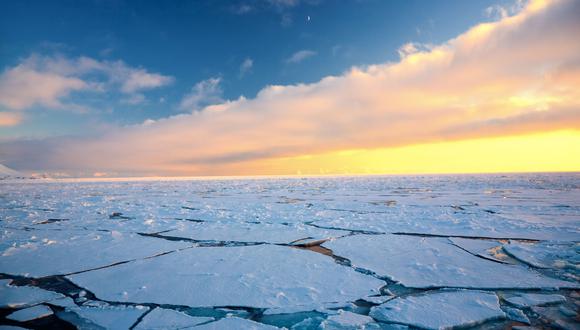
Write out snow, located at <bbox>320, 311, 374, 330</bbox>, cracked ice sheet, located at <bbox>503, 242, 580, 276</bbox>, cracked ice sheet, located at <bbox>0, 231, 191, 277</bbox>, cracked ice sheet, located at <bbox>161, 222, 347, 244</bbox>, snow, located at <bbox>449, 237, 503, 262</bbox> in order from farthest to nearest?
cracked ice sheet, located at <bbox>161, 222, 347, 244</bbox> → snow, located at <bbox>449, 237, 503, 262</bbox> → cracked ice sheet, located at <bbox>0, 231, 191, 277</bbox> → cracked ice sheet, located at <bbox>503, 242, 580, 276</bbox> → snow, located at <bbox>320, 311, 374, 330</bbox>

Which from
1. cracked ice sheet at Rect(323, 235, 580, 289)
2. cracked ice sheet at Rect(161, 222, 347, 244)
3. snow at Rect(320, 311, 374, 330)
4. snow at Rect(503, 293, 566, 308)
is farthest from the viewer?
cracked ice sheet at Rect(161, 222, 347, 244)

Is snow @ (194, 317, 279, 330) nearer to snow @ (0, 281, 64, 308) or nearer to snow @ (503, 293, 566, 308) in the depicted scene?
snow @ (0, 281, 64, 308)

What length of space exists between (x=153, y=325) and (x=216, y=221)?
4053 millimetres

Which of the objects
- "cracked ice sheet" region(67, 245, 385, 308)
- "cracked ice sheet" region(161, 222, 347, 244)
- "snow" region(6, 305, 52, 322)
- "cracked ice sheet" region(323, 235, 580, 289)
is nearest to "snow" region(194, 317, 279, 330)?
"cracked ice sheet" region(67, 245, 385, 308)

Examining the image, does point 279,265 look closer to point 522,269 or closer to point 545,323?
point 545,323

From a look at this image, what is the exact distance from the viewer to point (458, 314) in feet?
6.34

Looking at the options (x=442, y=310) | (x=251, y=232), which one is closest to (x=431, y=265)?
(x=442, y=310)

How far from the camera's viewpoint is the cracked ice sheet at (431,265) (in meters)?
2.46

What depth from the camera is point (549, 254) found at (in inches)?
126

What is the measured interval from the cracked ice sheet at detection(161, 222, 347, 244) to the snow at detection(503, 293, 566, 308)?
242cm

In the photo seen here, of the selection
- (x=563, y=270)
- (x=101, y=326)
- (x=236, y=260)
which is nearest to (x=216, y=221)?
(x=236, y=260)

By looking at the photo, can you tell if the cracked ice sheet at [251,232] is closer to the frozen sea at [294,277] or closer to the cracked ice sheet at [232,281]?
the frozen sea at [294,277]

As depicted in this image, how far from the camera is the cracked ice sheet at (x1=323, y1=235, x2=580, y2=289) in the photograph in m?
2.46

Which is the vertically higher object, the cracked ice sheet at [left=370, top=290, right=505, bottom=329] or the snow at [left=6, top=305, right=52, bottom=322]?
the cracked ice sheet at [left=370, top=290, right=505, bottom=329]
